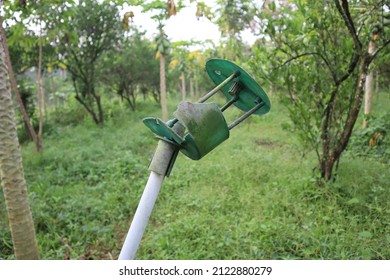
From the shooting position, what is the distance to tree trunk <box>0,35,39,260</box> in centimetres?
178

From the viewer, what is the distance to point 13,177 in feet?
6.03

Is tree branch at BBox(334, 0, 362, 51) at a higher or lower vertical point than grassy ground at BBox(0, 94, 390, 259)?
higher

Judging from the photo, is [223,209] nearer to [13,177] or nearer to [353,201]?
[353,201]

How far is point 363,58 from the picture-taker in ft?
8.52

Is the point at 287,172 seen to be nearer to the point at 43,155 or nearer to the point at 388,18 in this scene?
the point at 388,18

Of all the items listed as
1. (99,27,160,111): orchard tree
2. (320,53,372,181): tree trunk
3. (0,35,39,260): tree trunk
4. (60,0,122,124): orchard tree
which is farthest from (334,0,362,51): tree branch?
(99,27,160,111): orchard tree

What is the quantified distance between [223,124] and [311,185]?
2.84 m

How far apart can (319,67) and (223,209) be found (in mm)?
1735

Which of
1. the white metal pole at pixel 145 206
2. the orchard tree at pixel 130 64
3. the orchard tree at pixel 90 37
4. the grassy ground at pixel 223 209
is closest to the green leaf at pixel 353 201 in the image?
the grassy ground at pixel 223 209

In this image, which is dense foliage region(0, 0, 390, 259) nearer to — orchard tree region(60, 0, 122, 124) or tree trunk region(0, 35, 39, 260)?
tree trunk region(0, 35, 39, 260)

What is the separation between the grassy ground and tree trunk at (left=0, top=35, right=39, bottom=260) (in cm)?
87

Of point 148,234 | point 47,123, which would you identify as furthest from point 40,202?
point 47,123

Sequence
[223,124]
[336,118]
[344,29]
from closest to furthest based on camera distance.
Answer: [223,124] < [344,29] < [336,118]

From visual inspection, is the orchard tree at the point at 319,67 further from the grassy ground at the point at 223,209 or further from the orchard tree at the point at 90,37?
the orchard tree at the point at 90,37
